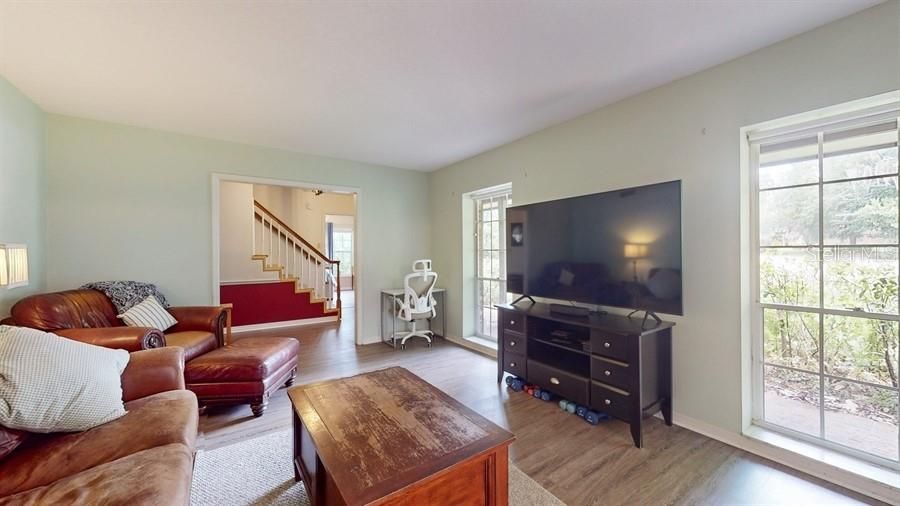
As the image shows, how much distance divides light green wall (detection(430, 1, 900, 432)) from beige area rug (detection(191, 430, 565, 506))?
1.47 metres

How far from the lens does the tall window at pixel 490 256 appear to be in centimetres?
431

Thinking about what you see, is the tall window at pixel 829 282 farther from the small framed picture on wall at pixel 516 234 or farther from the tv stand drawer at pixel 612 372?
the small framed picture on wall at pixel 516 234

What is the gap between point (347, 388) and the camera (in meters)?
1.89

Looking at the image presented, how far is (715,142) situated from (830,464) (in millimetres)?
1978

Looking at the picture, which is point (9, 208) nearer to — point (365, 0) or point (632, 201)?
point (365, 0)

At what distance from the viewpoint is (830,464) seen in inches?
72.5

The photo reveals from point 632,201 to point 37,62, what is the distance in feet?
13.6

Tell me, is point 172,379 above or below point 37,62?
below

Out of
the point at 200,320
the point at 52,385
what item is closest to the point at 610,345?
the point at 52,385

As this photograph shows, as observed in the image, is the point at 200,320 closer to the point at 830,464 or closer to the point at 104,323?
the point at 104,323

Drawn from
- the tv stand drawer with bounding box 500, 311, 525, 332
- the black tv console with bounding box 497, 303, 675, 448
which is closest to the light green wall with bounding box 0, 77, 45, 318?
the tv stand drawer with bounding box 500, 311, 525, 332

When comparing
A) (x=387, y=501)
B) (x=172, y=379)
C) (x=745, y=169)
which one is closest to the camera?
(x=387, y=501)

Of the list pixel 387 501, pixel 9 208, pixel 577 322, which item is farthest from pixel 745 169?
pixel 9 208

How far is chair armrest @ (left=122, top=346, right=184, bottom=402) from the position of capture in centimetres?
184
